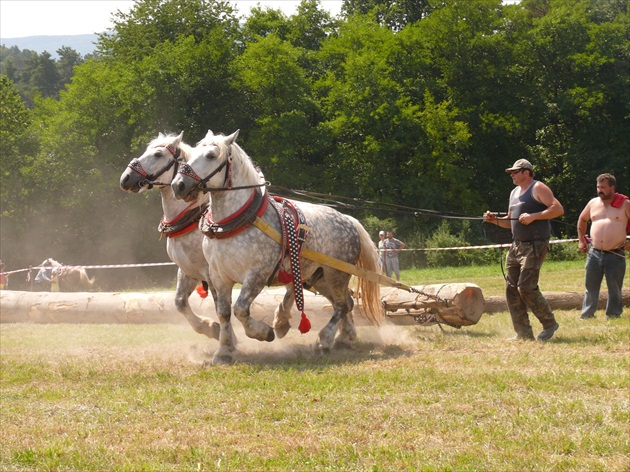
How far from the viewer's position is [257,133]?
128 feet

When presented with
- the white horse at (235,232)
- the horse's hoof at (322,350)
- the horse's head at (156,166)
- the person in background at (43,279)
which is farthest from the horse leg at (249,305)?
the person in background at (43,279)

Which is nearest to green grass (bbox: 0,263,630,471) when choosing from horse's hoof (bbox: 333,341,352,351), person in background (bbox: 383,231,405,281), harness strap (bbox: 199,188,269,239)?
horse's hoof (bbox: 333,341,352,351)

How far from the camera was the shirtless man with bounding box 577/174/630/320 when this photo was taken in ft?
38.7

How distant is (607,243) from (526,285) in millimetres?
2968

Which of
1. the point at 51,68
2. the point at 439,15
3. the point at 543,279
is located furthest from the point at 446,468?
the point at 51,68

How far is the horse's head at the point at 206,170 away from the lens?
8.12 meters

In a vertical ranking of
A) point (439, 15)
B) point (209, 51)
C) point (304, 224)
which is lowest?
point (304, 224)

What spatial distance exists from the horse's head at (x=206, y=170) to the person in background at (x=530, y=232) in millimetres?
3024

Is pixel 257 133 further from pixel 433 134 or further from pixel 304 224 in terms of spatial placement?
pixel 304 224

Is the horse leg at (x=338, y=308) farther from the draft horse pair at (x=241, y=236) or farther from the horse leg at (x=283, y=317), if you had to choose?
the horse leg at (x=283, y=317)

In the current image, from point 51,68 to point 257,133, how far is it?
3230 inches

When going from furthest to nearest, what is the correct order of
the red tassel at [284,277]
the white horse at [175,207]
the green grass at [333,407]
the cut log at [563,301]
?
1. the cut log at [563,301]
2. the white horse at [175,207]
3. the red tassel at [284,277]
4. the green grass at [333,407]

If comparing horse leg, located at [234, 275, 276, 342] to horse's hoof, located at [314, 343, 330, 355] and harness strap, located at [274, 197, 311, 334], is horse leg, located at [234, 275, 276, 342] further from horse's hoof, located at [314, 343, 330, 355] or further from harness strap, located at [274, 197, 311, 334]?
horse's hoof, located at [314, 343, 330, 355]

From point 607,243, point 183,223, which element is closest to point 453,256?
point 607,243
